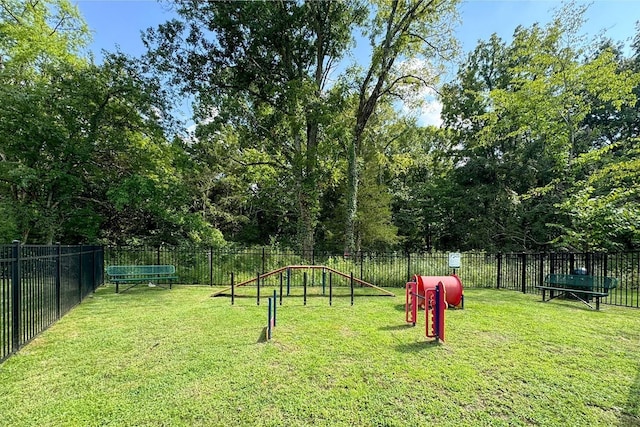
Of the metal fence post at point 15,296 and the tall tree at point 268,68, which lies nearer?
the metal fence post at point 15,296

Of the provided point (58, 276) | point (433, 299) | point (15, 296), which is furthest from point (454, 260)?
point (15, 296)

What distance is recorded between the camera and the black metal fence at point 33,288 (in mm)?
4418

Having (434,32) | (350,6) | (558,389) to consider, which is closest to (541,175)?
(434,32)

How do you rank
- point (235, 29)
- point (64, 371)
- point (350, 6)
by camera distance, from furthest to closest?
point (350, 6) → point (235, 29) → point (64, 371)

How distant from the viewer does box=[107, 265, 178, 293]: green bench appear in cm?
1011

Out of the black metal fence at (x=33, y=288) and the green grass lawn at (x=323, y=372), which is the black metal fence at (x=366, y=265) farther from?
the green grass lawn at (x=323, y=372)

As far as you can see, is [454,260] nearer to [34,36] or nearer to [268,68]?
[268,68]

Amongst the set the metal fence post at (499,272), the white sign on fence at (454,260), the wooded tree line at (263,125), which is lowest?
the metal fence post at (499,272)

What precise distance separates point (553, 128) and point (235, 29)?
1588 cm

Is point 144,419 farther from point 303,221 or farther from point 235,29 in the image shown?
point 235,29

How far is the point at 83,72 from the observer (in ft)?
42.5

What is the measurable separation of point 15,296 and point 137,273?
20.0ft

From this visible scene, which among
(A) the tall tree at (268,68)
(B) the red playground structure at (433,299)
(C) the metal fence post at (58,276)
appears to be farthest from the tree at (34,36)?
(B) the red playground structure at (433,299)

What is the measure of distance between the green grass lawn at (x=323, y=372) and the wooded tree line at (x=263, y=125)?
25.2 feet
